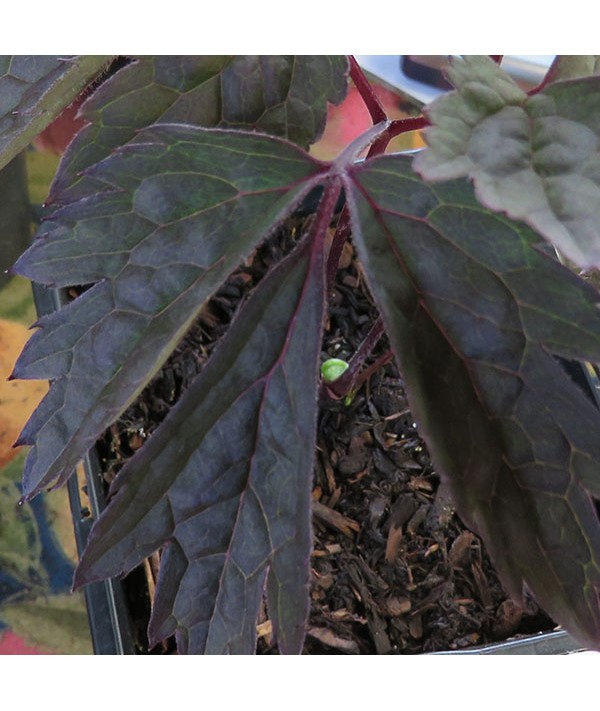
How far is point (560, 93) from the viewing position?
38 centimetres

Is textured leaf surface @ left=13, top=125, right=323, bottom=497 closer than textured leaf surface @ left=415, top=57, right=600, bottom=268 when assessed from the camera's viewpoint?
No

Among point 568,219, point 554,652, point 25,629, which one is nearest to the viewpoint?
point 568,219

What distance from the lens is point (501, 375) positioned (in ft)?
1.37

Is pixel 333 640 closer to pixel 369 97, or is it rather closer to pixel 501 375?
pixel 501 375

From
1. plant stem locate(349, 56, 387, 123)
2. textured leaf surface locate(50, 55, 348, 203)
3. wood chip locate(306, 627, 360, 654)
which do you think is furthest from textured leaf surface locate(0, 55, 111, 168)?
wood chip locate(306, 627, 360, 654)

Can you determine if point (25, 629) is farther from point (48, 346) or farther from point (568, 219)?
point (568, 219)

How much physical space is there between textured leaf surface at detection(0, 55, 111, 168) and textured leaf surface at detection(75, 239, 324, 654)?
7.6 inches

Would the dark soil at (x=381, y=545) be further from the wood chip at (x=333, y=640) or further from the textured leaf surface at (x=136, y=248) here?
the textured leaf surface at (x=136, y=248)

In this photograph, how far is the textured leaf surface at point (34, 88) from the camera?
0.49 m

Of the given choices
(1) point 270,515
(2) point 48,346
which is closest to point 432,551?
(1) point 270,515

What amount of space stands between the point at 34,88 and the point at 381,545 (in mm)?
456

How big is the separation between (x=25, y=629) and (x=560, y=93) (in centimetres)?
76

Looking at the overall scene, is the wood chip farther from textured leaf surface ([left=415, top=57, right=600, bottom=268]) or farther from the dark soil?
textured leaf surface ([left=415, top=57, right=600, bottom=268])

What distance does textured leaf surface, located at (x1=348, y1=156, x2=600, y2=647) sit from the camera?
41 centimetres
